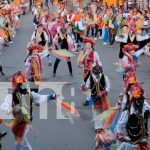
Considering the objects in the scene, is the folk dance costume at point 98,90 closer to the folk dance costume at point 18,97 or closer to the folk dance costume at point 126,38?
the folk dance costume at point 18,97

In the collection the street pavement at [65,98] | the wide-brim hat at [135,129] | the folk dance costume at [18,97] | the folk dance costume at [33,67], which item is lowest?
the street pavement at [65,98]

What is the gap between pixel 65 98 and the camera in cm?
1306

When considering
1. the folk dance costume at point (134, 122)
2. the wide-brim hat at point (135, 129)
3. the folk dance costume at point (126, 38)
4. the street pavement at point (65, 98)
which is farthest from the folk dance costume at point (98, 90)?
the folk dance costume at point (126, 38)

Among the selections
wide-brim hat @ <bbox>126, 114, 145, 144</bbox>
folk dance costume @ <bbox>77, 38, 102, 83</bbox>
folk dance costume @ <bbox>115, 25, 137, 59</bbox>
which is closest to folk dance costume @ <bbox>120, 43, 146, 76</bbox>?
folk dance costume @ <bbox>77, 38, 102, 83</bbox>

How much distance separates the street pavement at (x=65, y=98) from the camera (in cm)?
994

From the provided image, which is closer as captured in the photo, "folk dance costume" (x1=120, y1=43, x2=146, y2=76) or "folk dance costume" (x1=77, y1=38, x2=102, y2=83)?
"folk dance costume" (x1=120, y1=43, x2=146, y2=76)

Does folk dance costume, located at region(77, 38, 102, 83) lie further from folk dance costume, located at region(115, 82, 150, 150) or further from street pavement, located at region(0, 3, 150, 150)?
folk dance costume, located at region(115, 82, 150, 150)

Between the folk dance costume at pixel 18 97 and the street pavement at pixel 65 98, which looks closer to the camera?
the folk dance costume at pixel 18 97

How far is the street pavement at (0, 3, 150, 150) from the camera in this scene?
9942 millimetres

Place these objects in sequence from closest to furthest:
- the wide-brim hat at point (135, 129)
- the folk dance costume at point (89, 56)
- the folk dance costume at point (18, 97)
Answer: the wide-brim hat at point (135, 129), the folk dance costume at point (18, 97), the folk dance costume at point (89, 56)

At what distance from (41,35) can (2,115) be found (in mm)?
6175

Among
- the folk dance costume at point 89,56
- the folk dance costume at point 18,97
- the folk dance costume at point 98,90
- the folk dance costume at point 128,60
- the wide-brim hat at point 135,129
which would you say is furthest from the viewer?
the folk dance costume at point 89,56

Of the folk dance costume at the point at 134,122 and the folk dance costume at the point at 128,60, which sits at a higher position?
the folk dance costume at the point at 134,122

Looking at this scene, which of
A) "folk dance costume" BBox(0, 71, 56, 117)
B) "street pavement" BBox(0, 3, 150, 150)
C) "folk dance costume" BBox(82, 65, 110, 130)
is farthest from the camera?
"folk dance costume" BBox(82, 65, 110, 130)
